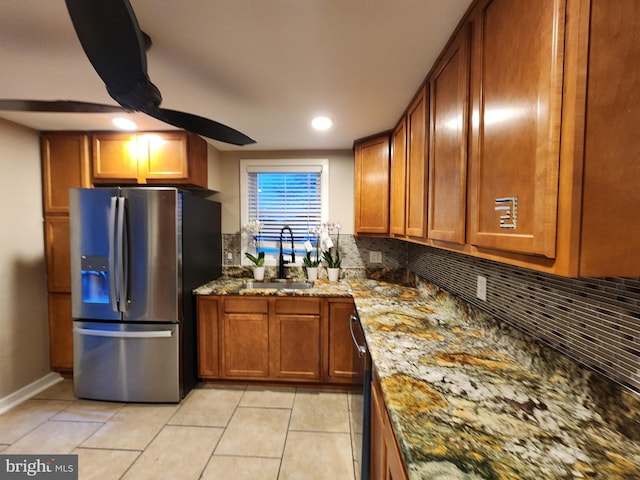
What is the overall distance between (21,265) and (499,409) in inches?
131

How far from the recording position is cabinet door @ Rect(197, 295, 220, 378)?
2.29 m

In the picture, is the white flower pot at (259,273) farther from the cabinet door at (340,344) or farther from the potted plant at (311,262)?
the cabinet door at (340,344)

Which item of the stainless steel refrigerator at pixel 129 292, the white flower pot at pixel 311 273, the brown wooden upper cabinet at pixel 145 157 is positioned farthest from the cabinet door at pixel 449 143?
the brown wooden upper cabinet at pixel 145 157

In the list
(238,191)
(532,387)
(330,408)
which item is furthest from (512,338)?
(238,191)

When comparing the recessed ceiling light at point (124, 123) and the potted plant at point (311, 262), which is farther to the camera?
the potted plant at point (311, 262)

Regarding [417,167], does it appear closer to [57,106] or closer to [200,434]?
[57,106]

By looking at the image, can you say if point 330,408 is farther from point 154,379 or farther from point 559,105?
point 559,105

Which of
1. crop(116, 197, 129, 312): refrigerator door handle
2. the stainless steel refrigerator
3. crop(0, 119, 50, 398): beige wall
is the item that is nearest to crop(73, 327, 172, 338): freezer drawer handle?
the stainless steel refrigerator

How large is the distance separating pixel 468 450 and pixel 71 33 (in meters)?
2.04

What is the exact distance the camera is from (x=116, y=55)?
2.99ft

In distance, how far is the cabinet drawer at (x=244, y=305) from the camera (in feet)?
7.49

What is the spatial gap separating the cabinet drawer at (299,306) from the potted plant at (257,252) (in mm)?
569

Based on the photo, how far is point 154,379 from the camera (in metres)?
2.06

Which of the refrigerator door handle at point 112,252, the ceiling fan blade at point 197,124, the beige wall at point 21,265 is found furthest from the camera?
the beige wall at point 21,265
